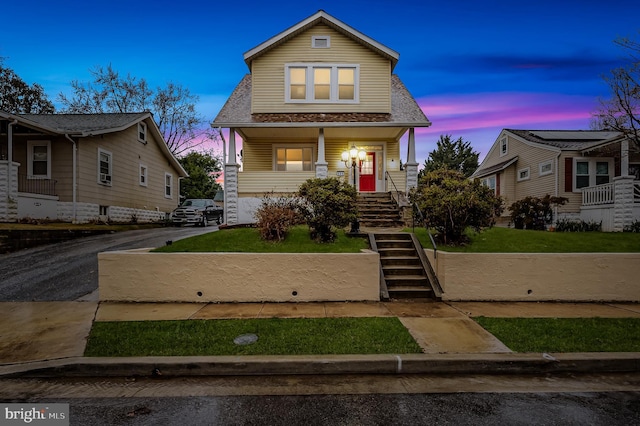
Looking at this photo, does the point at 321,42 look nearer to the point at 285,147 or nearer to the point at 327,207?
the point at 285,147

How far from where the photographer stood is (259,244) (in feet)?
27.7

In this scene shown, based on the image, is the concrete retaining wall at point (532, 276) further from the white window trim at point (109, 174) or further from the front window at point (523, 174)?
the white window trim at point (109, 174)

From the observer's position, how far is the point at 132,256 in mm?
7270

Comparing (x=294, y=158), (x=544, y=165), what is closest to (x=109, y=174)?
(x=294, y=158)

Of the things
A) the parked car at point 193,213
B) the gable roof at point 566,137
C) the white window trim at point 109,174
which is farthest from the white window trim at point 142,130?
the gable roof at point 566,137

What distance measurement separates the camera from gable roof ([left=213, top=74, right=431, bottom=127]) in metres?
14.2

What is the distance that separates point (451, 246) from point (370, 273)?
260 cm

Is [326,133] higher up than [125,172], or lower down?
higher up

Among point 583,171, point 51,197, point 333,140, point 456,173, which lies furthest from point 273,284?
point 583,171

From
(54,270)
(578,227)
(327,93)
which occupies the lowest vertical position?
(54,270)

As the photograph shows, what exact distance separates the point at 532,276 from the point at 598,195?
12.9m

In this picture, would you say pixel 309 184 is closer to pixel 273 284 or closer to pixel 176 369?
pixel 273 284

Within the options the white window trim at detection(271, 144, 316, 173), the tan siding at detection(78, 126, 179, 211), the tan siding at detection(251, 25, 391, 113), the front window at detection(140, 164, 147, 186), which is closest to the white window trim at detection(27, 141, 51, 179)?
the tan siding at detection(78, 126, 179, 211)

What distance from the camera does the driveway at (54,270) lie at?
24.6 feet
